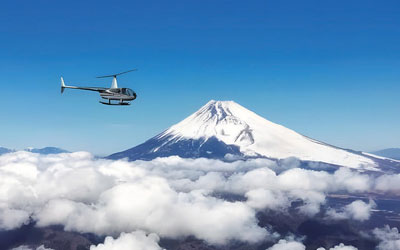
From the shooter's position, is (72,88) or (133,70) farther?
(72,88)

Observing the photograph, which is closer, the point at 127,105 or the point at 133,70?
the point at 133,70

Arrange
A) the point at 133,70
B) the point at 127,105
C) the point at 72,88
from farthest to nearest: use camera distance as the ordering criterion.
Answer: the point at 72,88, the point at 127,105, the point at 133,70

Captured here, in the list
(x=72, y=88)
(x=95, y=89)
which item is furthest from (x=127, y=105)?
(x=72, y=88)

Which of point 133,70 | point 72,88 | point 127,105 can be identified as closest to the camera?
point 133,70

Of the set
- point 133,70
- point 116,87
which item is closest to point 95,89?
point 116,87

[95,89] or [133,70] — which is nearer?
[133,70]

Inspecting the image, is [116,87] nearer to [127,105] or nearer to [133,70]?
[127,105]

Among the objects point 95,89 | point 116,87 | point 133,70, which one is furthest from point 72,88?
point 133,70

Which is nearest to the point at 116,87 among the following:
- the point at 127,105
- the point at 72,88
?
the point at 127,105
